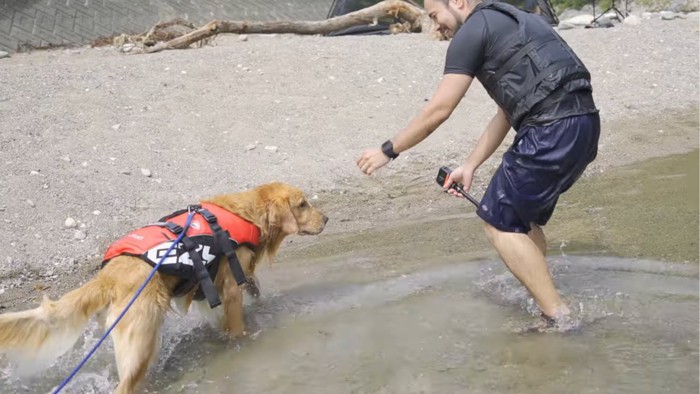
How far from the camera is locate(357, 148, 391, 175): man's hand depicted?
516cm

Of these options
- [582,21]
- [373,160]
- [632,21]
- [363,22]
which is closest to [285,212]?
[373,160]

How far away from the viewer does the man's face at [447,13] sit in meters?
5.03

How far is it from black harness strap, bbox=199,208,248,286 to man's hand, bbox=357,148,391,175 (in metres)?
1.07

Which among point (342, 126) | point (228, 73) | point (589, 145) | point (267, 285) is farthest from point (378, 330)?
point (228, 73)

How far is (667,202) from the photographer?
25.8ft

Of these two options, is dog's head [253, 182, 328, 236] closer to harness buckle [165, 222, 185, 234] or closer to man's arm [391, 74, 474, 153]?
harness buckle [165, 222, 185, 234]

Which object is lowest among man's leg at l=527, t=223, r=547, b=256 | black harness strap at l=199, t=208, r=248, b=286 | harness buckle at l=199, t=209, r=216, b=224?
black harness strap at l=199, t=208, r=248, b=286

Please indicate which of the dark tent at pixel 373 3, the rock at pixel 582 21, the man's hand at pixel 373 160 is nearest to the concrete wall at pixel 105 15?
the dark tent at pixel 373 3

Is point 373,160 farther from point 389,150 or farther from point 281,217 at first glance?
point 281,217

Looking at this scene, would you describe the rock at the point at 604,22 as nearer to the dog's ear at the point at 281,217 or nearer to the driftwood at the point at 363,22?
the driftwood at the point at 363,22

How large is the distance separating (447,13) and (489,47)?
377 mm

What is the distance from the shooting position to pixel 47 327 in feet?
15.2

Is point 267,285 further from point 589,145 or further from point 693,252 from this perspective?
point 693,252

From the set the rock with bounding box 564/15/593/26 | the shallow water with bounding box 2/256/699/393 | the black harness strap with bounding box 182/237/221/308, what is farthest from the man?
the rock with bounding box 564/15/593/26
